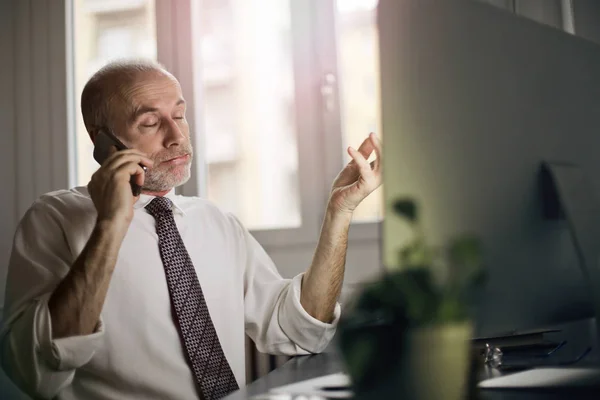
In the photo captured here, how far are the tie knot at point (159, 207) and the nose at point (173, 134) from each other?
119 mm

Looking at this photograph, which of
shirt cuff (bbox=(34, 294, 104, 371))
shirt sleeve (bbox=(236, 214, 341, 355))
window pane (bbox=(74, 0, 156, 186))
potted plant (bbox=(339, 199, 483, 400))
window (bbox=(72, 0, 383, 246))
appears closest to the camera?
potted plant (bbox=(339, 199, 483, 400))

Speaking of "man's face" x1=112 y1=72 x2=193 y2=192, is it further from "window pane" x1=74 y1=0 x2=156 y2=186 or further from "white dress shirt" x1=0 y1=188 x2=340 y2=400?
"window pane" x1=74 y1=0 x2=156 y2=186

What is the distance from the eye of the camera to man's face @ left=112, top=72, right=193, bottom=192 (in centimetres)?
124

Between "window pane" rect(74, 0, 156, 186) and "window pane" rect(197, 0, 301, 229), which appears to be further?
"window pane" rect(74, 0, 156, 186)

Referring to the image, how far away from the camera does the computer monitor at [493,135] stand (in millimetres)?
478

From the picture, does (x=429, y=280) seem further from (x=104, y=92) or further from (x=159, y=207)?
(x=104, y=92)

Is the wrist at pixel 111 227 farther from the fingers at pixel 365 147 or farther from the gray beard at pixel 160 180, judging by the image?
the fingers at pixel 365 147

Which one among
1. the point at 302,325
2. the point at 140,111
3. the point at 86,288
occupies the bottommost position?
the point at 302,325

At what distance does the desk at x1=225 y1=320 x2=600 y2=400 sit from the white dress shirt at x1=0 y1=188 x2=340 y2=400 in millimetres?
260

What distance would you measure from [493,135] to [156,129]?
2.94 feet

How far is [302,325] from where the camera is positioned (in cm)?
112

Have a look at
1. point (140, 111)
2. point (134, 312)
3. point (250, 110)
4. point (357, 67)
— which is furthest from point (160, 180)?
point (357, 67)

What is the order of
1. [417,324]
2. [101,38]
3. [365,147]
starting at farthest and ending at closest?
[101,38], [365,147], [417,324]

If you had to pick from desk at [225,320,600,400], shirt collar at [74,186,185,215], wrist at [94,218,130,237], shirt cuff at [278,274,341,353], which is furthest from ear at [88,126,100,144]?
desk at [225,320,600,400]
